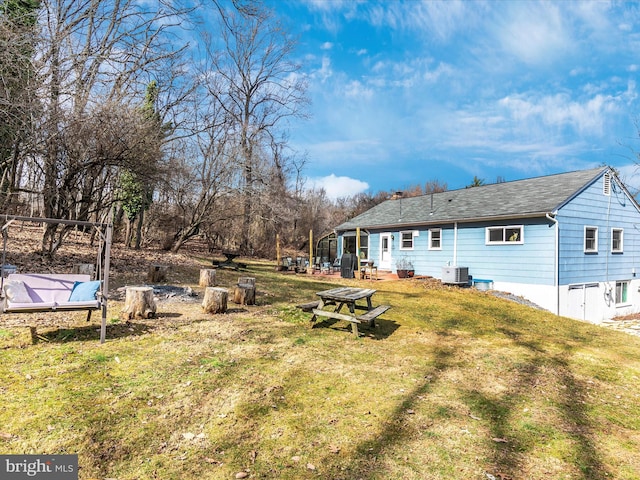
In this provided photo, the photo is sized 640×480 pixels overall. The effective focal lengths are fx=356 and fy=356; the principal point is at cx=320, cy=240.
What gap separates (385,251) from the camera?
20438 mm

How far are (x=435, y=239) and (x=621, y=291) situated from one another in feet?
29.0

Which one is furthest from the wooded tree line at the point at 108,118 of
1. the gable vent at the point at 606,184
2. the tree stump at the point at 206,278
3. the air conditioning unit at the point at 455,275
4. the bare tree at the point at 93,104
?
the gable vent at the point at 606,184

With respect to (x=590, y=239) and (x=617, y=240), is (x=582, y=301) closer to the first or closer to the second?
(x=590, y=239)

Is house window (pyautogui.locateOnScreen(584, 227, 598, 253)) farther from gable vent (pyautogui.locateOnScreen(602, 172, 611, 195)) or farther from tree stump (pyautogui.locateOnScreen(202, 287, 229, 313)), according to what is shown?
tree stump (pyautogui.locateOnScreen(202, 287, 229, 313))

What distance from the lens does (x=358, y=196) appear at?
170 ft

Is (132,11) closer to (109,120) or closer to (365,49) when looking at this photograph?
(109,120)

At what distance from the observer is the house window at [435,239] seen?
57.3 ft

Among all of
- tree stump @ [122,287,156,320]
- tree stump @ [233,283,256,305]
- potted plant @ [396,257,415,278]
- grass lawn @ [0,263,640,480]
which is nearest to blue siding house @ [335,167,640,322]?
potted plant @ [396,257,415,278]

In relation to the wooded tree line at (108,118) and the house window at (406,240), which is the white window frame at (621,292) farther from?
the wooded tree line at (108,118)

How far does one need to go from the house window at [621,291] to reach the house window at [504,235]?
6568 mm

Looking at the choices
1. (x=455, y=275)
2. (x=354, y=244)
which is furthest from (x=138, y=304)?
(x=354, y=244)

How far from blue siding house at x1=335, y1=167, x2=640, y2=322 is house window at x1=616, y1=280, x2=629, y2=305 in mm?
49

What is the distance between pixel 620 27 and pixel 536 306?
34.7 ft

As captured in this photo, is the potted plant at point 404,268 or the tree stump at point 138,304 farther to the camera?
the potted plant at point 404,268
